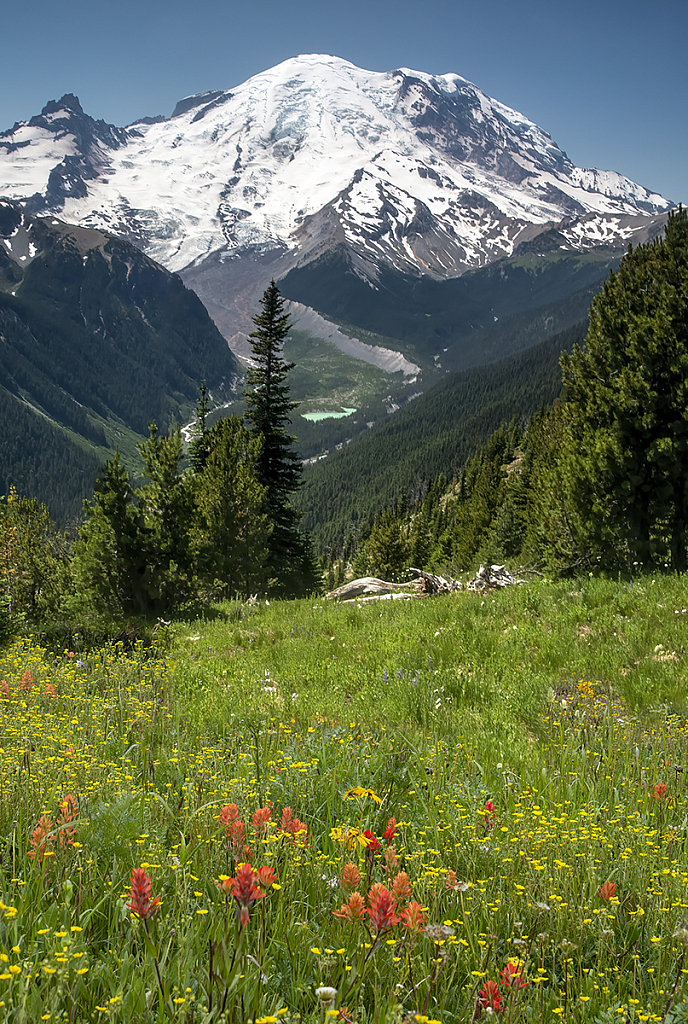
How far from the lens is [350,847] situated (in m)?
3.08

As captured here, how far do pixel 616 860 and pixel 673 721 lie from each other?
2.77 meters

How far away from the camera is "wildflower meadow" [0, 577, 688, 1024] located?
2012mm

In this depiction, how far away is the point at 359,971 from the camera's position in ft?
6.54

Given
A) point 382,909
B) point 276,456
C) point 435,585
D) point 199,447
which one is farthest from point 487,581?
point 199,447

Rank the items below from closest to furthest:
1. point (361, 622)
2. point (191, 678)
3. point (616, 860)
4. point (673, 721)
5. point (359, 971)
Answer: point (359, 971) → point (616, 860) → point (673, 721) → point (191, 678) → point (361, 622)

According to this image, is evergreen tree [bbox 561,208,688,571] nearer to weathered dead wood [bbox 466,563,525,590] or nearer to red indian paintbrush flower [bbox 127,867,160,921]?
weathered dead wood [bbox 466,563,525,590]

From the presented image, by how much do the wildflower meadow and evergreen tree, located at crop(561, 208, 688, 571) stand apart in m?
7.82

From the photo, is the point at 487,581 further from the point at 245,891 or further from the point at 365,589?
the point at 245,891

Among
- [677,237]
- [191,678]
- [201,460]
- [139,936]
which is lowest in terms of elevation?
[191,678]

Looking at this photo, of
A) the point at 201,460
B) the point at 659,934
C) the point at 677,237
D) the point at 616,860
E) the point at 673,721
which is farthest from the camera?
the point at 201,460

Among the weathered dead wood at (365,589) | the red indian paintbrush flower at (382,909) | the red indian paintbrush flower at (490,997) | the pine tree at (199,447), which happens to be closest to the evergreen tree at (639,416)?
the weathered dead wood at (365,589)

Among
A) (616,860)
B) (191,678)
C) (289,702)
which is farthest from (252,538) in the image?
(616,860)

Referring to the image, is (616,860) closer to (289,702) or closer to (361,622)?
(289,702)

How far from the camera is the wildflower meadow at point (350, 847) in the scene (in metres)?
2.01
